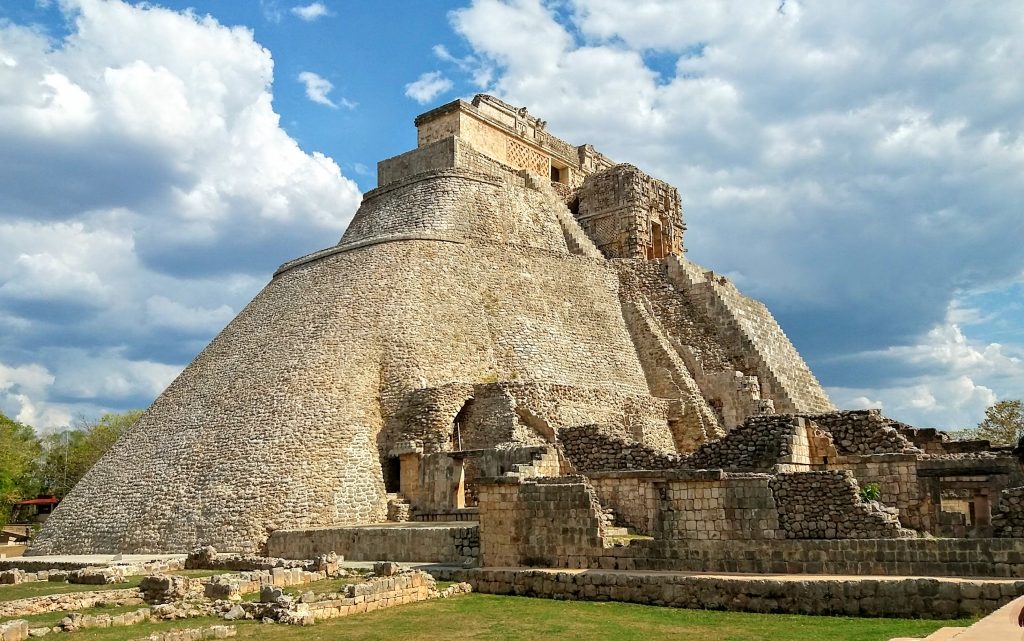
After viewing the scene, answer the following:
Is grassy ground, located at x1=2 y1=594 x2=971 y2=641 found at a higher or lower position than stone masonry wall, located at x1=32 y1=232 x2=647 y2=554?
lower

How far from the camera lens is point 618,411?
24.2 m

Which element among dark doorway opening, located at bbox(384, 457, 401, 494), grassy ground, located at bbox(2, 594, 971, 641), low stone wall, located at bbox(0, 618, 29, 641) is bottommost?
grassy ground, located at bbox(2, 594, 971, 641)

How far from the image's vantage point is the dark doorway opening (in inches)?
842

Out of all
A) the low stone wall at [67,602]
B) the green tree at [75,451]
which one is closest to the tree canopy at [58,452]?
the green tree at [75,451]

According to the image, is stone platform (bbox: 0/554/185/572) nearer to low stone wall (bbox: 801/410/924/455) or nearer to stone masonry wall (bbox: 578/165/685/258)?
low stone wall (bbox: 801/410/924/455)

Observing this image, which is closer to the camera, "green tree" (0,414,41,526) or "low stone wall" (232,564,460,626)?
"low stone wall" (232,564,460,626)

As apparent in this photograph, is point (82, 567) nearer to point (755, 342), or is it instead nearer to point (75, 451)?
point (755, 342)

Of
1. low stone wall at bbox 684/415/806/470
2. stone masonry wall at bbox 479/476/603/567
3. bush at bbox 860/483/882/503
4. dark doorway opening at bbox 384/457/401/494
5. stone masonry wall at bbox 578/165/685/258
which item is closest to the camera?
stone masonry wall at bbox 479/476/603/567

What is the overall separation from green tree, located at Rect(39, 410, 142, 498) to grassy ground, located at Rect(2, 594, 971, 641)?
41.0m

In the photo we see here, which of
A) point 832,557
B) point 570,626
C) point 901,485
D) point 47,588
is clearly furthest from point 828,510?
point 47,588

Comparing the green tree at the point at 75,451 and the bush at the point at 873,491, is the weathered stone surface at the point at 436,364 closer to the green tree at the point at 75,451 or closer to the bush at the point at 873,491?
the bush at the point at 873,491

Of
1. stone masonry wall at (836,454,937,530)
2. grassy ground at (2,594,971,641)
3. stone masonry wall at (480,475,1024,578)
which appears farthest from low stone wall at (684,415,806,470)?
grassy ground at (2,594,971,641)

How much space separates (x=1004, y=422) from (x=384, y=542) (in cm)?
3073

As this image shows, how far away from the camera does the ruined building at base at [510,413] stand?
13.5 meters
